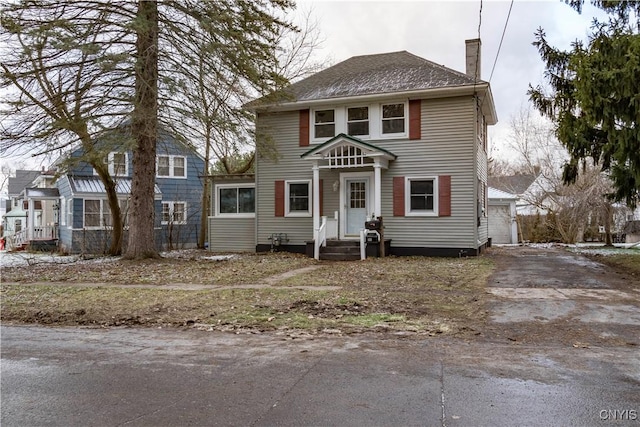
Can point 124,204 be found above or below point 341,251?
above

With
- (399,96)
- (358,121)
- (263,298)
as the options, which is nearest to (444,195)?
(399,96)

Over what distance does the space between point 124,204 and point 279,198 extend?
33.5 feet

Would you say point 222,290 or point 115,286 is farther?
point 115,286

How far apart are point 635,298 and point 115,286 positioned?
32.4ft

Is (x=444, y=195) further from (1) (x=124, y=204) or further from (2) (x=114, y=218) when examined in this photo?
(1) (x=124, y=204)

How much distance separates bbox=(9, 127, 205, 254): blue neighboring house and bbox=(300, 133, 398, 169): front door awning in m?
6.53

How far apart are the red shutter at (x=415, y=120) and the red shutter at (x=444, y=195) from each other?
1.69m

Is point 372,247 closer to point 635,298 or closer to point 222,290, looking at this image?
point 222,290

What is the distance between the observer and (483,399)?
11.6ft

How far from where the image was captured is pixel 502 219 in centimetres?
2584

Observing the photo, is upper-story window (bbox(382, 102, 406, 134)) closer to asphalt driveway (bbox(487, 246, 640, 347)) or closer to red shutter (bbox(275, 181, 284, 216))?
red shutter (bbox(275, 181, 284, 216))

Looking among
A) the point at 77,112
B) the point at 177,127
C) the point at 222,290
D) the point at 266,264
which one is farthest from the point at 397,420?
the point at 77,112

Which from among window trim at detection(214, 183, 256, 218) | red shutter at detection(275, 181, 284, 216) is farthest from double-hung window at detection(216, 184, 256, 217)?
red shutter at detection(275, 181, 284, 216)

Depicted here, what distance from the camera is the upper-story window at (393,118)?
51.9 ft
